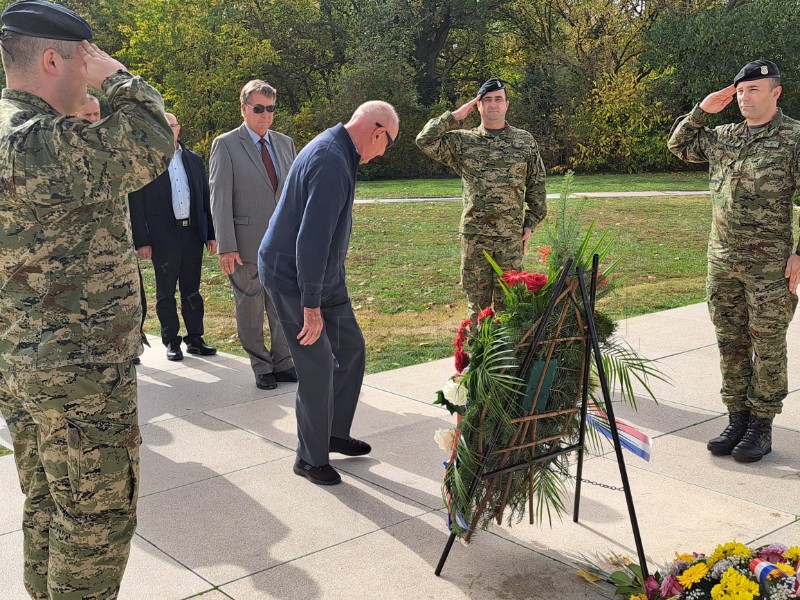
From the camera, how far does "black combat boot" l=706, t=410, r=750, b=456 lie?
4.98 m

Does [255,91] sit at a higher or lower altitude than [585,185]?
higher

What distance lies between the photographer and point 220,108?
3089 cm

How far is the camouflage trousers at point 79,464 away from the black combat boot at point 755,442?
3364 millimetres

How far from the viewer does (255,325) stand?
6531mm

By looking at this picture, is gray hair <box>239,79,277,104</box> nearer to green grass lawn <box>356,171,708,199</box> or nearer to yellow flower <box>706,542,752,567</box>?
yellow flower <box>706,542,752,567</box>

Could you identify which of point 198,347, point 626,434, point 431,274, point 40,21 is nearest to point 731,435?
point 626,434

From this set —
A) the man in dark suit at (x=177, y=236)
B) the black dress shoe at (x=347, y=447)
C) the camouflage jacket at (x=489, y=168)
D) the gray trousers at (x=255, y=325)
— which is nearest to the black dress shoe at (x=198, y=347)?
the man in dark suit at (x=177, y=236)

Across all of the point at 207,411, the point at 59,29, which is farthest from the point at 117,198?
the point at 207,411

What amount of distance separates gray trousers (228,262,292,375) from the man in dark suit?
86 centimetres

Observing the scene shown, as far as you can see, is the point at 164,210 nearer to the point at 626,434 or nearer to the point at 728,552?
the point at 626,434

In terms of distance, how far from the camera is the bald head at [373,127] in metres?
4.44

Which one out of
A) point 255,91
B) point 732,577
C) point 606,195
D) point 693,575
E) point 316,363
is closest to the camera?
point 732,577

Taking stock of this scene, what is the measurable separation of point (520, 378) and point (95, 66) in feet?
6.08

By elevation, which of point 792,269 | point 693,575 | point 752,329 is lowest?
point 693,575
